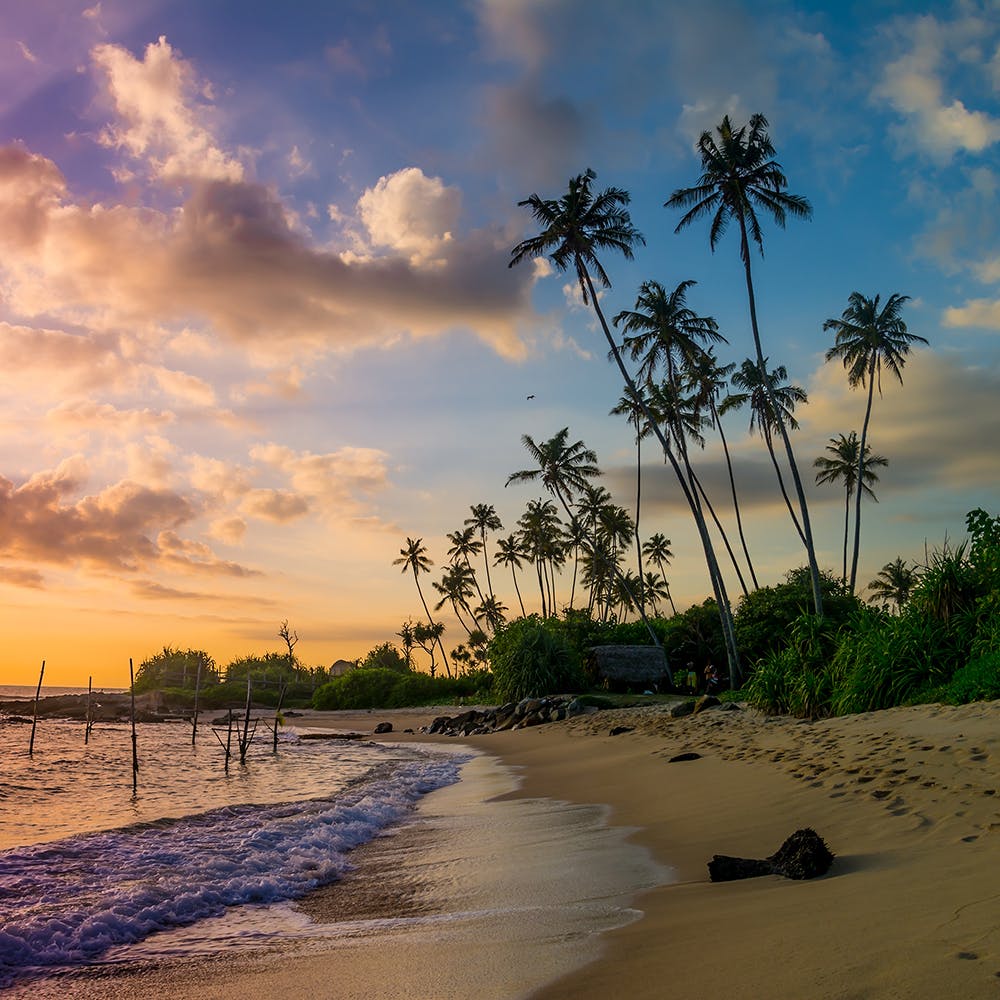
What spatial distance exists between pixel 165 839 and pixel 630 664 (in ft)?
96.2

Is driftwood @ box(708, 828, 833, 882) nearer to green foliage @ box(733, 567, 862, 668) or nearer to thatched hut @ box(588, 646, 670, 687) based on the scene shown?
green foliage @ box(733, 567, 862, 668)

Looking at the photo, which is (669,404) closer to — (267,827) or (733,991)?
(267,827)

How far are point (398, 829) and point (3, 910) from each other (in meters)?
4.91

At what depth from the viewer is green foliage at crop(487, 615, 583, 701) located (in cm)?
3550

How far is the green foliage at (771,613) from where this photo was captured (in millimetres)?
31906

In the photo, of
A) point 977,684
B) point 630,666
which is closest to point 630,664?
point 630,666

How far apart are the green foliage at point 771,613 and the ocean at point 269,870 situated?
2094cm

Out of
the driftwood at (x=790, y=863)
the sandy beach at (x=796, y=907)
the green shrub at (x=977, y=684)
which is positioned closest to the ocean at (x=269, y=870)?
the sandy beach at (x=796, y=907)

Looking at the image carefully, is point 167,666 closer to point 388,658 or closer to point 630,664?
point 388,658

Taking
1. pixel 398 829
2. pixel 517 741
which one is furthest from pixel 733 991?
pixel 517 741

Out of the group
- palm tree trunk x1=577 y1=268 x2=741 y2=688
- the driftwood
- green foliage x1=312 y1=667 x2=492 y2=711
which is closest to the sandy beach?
the driftwood

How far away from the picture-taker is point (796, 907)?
4105mm

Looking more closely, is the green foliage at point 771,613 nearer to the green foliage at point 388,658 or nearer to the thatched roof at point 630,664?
the thatched roof at point 630,664

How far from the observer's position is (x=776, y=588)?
36000mm
